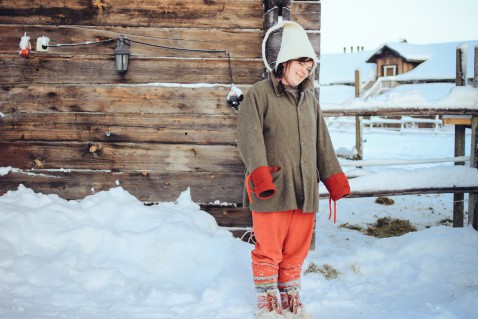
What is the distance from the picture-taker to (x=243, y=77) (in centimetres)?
371

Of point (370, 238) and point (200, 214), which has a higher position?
point (200, 214)

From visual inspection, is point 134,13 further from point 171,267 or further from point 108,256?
point 171,267

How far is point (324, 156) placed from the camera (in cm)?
272

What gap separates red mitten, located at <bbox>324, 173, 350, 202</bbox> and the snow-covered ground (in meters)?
0.76

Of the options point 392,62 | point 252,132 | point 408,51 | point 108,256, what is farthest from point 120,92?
point 408,51

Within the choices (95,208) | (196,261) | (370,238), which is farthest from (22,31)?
(370,238)

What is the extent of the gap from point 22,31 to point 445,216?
5258mm

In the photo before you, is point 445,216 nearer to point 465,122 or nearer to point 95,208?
point 465,122

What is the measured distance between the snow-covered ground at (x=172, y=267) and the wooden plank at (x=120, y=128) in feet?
Result: 1.60

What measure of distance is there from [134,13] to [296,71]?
6.06ft

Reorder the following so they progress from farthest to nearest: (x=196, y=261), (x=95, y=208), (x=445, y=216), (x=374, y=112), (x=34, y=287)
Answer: (x=445, y=216) < (x=374, y=112) < (x=95, y=208) < (x=196, y=261) < (x=34, y=287)

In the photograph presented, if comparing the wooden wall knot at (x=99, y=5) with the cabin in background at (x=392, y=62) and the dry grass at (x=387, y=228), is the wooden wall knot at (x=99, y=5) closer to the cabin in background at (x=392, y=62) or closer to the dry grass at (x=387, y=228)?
the dry grass at (x=387, y=228)

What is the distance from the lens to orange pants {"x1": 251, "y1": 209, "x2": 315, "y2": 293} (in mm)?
2518

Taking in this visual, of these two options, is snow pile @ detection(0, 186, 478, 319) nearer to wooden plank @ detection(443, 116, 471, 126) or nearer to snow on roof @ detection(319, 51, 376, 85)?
wooden plank @ detection(443, 116, 471, 126)
